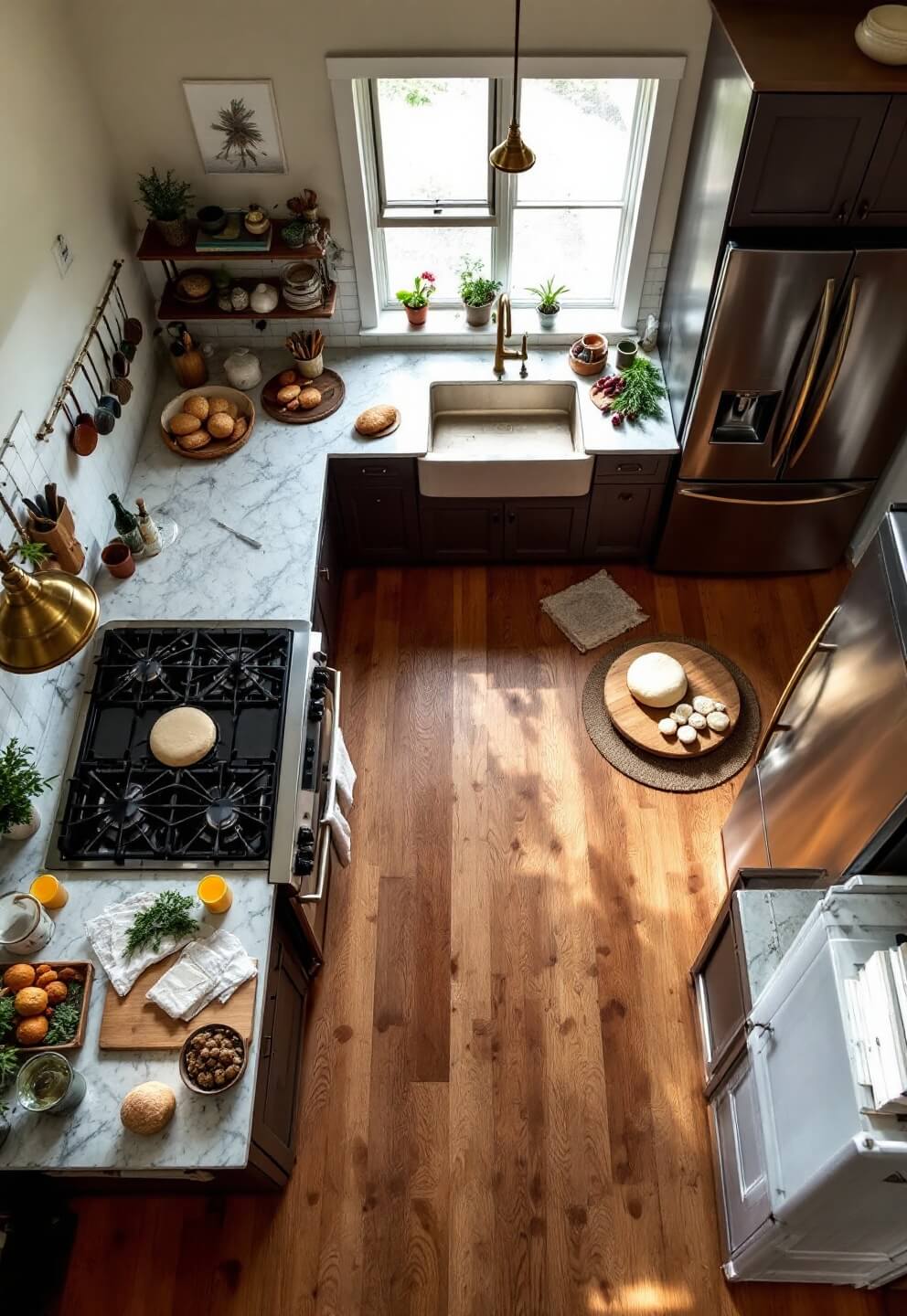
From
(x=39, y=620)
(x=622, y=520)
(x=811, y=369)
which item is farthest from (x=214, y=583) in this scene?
(x=811, y=369)

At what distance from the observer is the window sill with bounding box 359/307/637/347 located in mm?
4199

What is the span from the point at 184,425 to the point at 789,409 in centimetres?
249

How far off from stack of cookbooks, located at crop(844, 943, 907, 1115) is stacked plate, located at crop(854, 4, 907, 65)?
2650mm

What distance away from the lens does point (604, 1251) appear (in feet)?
9.40

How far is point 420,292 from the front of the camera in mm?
4133

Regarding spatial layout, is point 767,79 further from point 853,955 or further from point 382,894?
point 382,894

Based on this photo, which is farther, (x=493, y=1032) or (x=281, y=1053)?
(x=493, y=1032)

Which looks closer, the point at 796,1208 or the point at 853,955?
the point at 853,955

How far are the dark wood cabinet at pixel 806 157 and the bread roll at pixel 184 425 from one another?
225 cm

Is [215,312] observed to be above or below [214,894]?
above

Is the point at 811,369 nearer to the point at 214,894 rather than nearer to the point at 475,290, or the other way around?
the point at 475,290

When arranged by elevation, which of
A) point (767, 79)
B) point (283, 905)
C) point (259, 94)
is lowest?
point (283, 905)

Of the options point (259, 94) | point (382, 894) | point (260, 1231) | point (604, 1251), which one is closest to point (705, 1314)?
point (604, 1251)

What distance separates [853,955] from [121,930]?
1968mm
